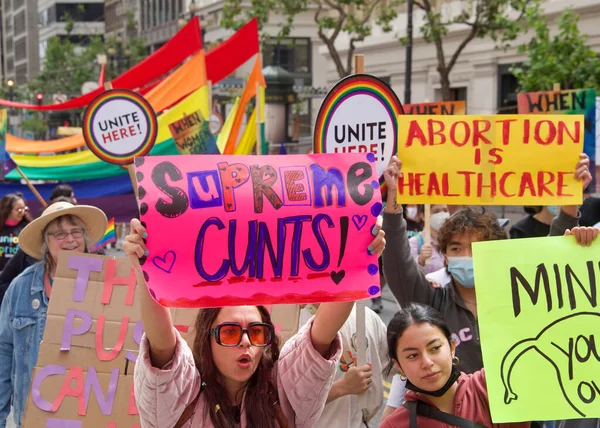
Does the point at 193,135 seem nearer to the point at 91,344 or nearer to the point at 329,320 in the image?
the point at 91,344

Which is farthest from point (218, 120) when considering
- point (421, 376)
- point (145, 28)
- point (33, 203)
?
point (145, 28)

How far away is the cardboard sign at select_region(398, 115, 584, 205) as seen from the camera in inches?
172

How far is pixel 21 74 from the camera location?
106562mm

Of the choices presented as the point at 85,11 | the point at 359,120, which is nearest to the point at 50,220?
the point at 359,120

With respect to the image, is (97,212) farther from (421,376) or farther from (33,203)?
(33,203)

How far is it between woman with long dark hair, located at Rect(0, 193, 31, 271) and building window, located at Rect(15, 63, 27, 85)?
3871 inches

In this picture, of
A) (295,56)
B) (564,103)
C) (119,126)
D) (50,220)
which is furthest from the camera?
(295,56)

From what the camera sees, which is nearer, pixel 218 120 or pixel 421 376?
pixel 421 376

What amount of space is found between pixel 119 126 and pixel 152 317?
23.1 ft

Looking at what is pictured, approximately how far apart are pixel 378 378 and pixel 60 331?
1.39m

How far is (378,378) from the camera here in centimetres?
415

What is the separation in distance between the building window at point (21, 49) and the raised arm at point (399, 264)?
105 meters

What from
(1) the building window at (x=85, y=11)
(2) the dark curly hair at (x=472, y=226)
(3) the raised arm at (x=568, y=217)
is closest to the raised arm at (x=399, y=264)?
(2) the dark curly hair at (x=472, y=226)

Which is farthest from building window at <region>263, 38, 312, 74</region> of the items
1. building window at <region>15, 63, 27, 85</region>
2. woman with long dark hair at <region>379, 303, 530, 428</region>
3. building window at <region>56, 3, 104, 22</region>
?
building window at <region>15, 63, 27, 85</region>
